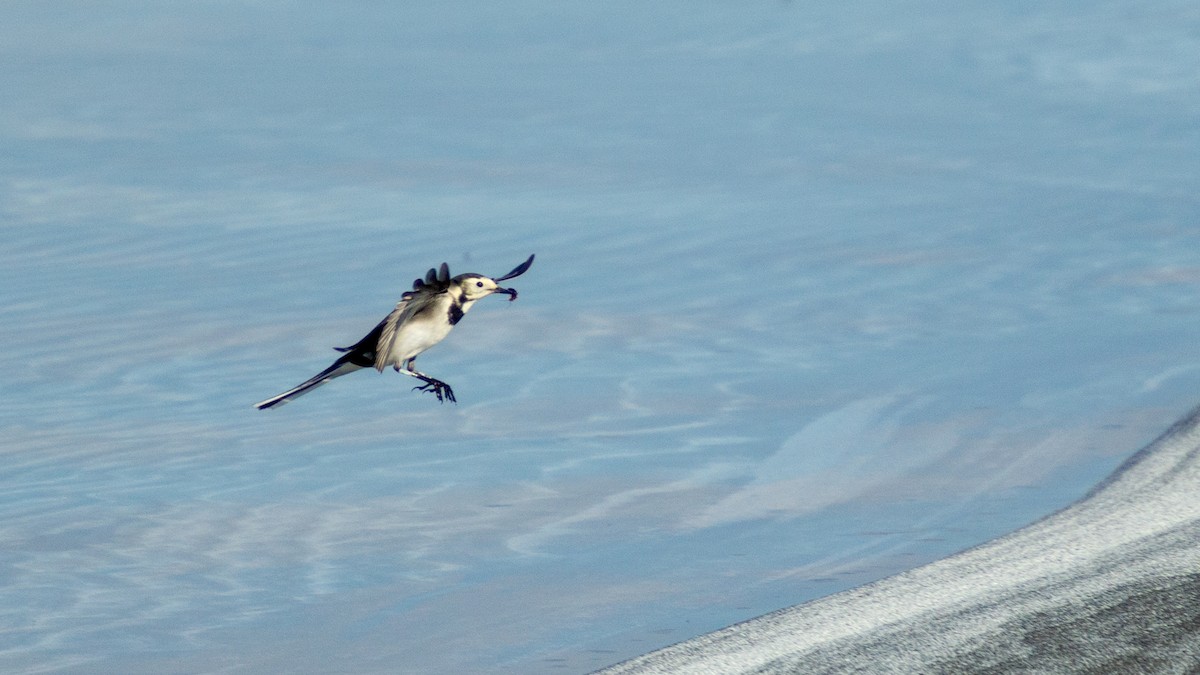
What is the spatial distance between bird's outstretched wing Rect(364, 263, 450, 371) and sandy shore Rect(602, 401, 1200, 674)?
3.24ft

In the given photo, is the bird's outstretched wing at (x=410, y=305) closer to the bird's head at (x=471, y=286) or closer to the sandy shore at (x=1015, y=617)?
the bird's head at (x=471, y=286)

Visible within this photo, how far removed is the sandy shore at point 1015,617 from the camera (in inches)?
157

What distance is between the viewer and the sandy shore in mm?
3996

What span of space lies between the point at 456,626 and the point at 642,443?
184cm

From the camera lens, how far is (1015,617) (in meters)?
4.27

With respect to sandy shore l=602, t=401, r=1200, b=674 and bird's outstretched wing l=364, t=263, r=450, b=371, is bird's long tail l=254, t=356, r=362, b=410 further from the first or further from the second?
sandy shore l=602, t=401, r=1200, b=674

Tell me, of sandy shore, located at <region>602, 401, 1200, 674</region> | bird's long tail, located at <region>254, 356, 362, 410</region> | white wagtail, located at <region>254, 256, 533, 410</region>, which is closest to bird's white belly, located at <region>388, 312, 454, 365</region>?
white wagtail, located at <region>254, 256, 533, 410</region>

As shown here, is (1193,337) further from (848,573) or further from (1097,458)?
(848,573)

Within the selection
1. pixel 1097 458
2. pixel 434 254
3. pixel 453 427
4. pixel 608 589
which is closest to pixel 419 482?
pixel 453 427

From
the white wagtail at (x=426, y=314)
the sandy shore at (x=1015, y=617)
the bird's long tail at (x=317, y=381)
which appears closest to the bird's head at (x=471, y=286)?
the white wagtail at (x=426, y=314)

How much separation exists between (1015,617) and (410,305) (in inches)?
60.3

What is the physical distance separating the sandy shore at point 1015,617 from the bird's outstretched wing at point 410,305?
3.24 feet

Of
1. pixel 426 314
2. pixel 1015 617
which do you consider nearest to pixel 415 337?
pixel 426 314

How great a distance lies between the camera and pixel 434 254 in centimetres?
A: 969
